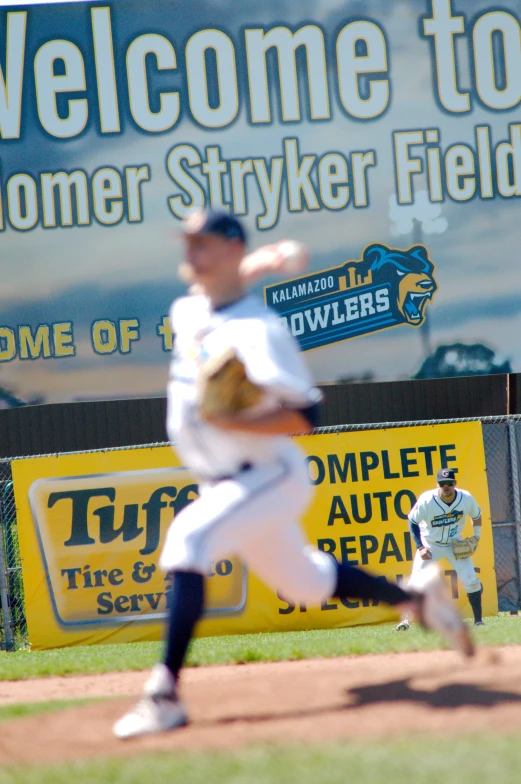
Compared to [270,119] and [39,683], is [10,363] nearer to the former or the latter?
[270,119]

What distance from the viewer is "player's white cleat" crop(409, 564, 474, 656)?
3.43 metres

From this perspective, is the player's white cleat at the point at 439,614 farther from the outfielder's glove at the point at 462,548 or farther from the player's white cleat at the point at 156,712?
the outfielder's glove at the point at 462,548

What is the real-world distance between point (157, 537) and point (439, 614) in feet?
23.2

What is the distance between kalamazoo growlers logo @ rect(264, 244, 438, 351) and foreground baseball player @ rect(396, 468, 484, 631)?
12.3ft

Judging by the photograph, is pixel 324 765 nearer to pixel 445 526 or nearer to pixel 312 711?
pixel 312 711

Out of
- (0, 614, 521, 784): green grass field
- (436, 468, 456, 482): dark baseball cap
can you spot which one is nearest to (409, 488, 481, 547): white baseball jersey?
(436, 468, 456, 482): dark baseball cap

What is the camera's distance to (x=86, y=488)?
1034cm

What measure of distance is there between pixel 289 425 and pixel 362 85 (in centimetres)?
1128

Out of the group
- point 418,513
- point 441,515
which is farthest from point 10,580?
point 441,515

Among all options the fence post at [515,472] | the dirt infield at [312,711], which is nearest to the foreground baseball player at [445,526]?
the fence post at [515,472]

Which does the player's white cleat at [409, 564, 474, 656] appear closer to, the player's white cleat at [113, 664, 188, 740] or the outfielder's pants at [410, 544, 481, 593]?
the player's white cleat at [113, 664, 188, 740]

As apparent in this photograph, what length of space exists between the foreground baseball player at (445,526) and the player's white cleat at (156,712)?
6.89 m

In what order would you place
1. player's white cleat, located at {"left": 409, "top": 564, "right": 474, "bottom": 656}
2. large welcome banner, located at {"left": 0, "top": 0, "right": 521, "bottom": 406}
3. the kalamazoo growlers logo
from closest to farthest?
player's white cleat, located at {"left": 409, "top": 564, "right": 474, "bottom": 656}
large welcome banner, located at {"left": 0, "top": 0, "right": 521, "bottom": 406}
the kalamazoo growlers logo

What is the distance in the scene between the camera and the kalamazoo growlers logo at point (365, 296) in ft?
43.9
